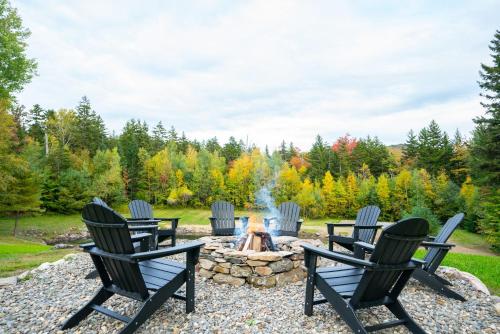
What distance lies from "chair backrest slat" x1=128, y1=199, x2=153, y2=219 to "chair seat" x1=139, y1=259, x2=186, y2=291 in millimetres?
2500

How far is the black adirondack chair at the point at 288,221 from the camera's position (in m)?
5.32

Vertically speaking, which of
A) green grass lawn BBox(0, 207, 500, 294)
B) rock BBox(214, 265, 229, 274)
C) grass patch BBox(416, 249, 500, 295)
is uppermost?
rock BBox(214, 265, 229, 274)

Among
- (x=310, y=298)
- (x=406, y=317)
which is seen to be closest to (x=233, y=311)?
(x=310, y=298)

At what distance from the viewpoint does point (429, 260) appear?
330 centimetres

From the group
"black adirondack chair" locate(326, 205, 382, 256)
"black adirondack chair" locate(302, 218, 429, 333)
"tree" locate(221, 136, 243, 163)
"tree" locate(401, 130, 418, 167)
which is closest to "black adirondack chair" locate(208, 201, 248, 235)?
"black adirondack chair" locate(326, 205, 382, 256)

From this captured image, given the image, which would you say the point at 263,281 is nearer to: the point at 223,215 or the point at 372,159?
the point at 223,215

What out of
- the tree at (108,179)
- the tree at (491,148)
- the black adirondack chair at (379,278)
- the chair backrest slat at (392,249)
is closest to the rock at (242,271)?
the black adirondack chair at (379,278)

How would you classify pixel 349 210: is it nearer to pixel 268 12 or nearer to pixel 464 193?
pixel 464 193

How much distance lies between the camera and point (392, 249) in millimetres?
2031

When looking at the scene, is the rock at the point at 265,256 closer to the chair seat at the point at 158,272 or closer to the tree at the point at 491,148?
the chair seat at the point at 158,272

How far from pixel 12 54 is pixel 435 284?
1590cm

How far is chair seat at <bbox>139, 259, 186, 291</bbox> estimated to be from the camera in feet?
7.54

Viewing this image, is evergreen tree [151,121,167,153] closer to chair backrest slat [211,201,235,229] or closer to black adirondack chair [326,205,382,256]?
chair backrest slat [211,201,235,229]

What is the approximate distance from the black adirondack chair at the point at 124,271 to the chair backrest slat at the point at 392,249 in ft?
4.47
